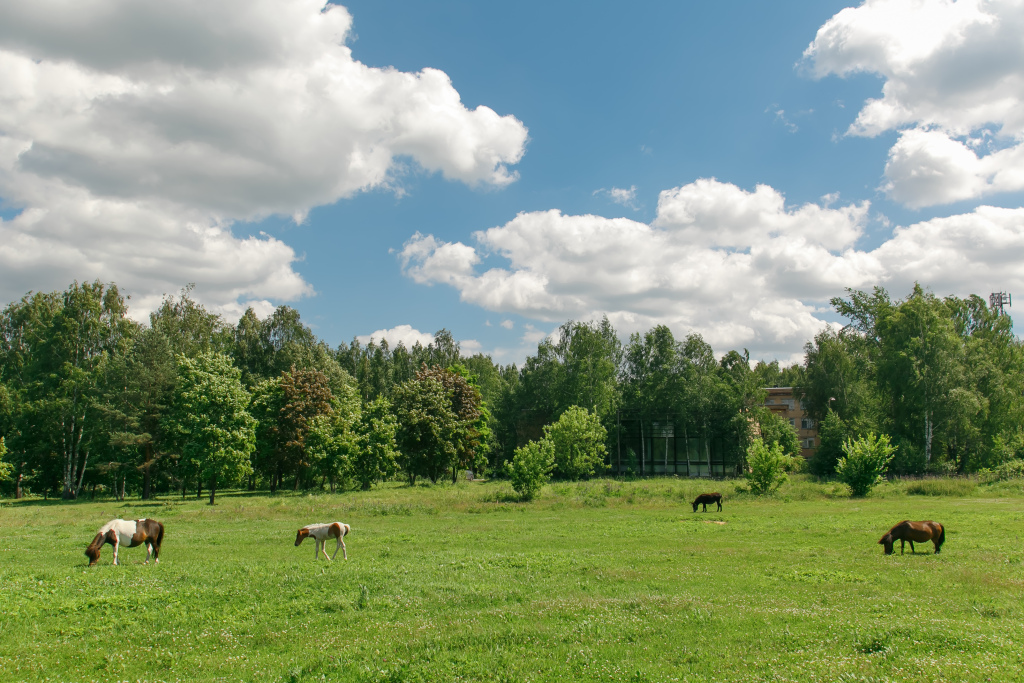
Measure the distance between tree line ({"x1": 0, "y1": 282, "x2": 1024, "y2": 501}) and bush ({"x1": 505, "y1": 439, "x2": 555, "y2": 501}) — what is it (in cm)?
1524

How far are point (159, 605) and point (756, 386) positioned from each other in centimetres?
6881

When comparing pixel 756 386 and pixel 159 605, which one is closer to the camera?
pixel 159 605

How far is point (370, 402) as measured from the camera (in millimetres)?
62312

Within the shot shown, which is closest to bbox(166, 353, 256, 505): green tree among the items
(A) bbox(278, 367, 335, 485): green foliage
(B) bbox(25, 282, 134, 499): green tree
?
(A) bbox(278, 367, 335, 485): green foliage

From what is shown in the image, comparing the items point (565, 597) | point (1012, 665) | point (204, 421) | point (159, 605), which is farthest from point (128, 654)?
point (204, 421)

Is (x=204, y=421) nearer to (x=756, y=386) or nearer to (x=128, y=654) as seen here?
(x=128, y=654)

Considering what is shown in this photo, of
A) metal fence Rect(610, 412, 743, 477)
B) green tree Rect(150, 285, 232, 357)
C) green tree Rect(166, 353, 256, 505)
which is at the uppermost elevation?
green tree Rect(150, 285, 232, 357)

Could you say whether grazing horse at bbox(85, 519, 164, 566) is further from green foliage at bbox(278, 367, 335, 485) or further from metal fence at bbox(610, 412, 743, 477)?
metal fence at bbox(610, 412, 743, 477)

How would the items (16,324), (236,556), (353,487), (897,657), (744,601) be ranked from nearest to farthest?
(897,657) < (744,601) < (236,556) < (353,487) < (16,324)

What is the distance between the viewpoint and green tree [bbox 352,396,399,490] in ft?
181

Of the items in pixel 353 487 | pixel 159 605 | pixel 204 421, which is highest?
pixel 204 421

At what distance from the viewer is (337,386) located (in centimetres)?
7000

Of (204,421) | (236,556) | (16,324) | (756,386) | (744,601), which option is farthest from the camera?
(756,386)

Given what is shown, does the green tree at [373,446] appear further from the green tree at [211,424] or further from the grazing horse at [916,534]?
the grazing horse at [916,534]
